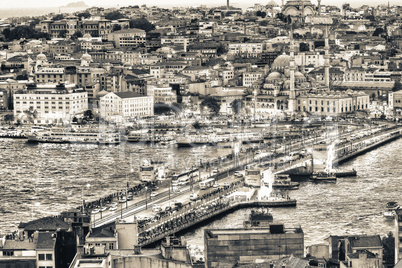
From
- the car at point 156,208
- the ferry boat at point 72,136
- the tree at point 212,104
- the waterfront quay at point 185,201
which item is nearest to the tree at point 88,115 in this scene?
the ferry boat at point 72,136

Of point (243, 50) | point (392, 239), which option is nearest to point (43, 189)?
point (392, 239)

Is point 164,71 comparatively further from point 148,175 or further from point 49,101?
point 148,175

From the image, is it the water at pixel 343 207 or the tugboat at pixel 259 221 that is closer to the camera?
the tugboat at pixel 259 221

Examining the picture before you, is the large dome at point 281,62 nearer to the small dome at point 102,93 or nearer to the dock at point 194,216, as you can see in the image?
the small dome at point 102,93

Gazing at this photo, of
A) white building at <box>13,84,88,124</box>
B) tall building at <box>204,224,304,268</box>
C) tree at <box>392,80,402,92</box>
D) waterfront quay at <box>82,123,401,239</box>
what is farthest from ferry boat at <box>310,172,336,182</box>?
tree at <box>392,80,402,92</box>

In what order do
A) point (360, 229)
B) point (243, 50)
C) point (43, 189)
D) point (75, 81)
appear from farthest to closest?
point (243, 50) < point (75, 81) < point (43, 189) < point (360, 229)
